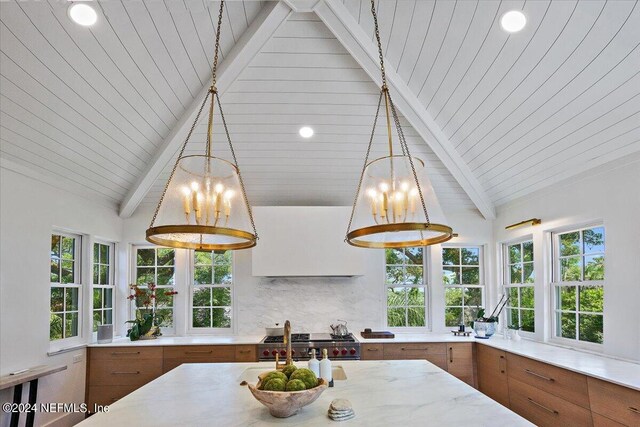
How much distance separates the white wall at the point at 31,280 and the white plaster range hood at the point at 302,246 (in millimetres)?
1787

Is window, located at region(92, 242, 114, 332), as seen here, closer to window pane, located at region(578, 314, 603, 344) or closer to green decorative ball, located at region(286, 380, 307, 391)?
green decorative ball, located at region(286, 380, 307, 391)

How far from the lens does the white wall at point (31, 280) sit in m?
3.62

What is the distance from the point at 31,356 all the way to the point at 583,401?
410 cm

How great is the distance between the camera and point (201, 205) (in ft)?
7.59

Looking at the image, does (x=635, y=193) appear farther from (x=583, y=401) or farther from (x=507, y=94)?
(x=583, y=401)

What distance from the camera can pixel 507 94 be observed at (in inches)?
140

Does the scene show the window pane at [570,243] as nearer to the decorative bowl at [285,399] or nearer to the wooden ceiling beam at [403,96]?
the wooden ceiling beam at [403,96]

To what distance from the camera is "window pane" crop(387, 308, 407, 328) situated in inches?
225

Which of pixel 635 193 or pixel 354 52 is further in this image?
pixel 354 52

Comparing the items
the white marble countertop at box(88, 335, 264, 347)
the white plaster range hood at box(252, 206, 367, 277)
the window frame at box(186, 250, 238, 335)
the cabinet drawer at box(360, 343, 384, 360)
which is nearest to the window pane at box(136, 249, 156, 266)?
the window frame at box(186, 250, 238, 335)

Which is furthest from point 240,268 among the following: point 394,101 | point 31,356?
point 394,101

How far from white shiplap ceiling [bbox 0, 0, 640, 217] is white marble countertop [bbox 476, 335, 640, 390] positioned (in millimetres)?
1459

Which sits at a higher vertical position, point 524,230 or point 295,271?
point 524,230

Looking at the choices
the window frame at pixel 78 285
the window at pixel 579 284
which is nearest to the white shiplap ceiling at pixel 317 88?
the window frame at pixel 78 285
